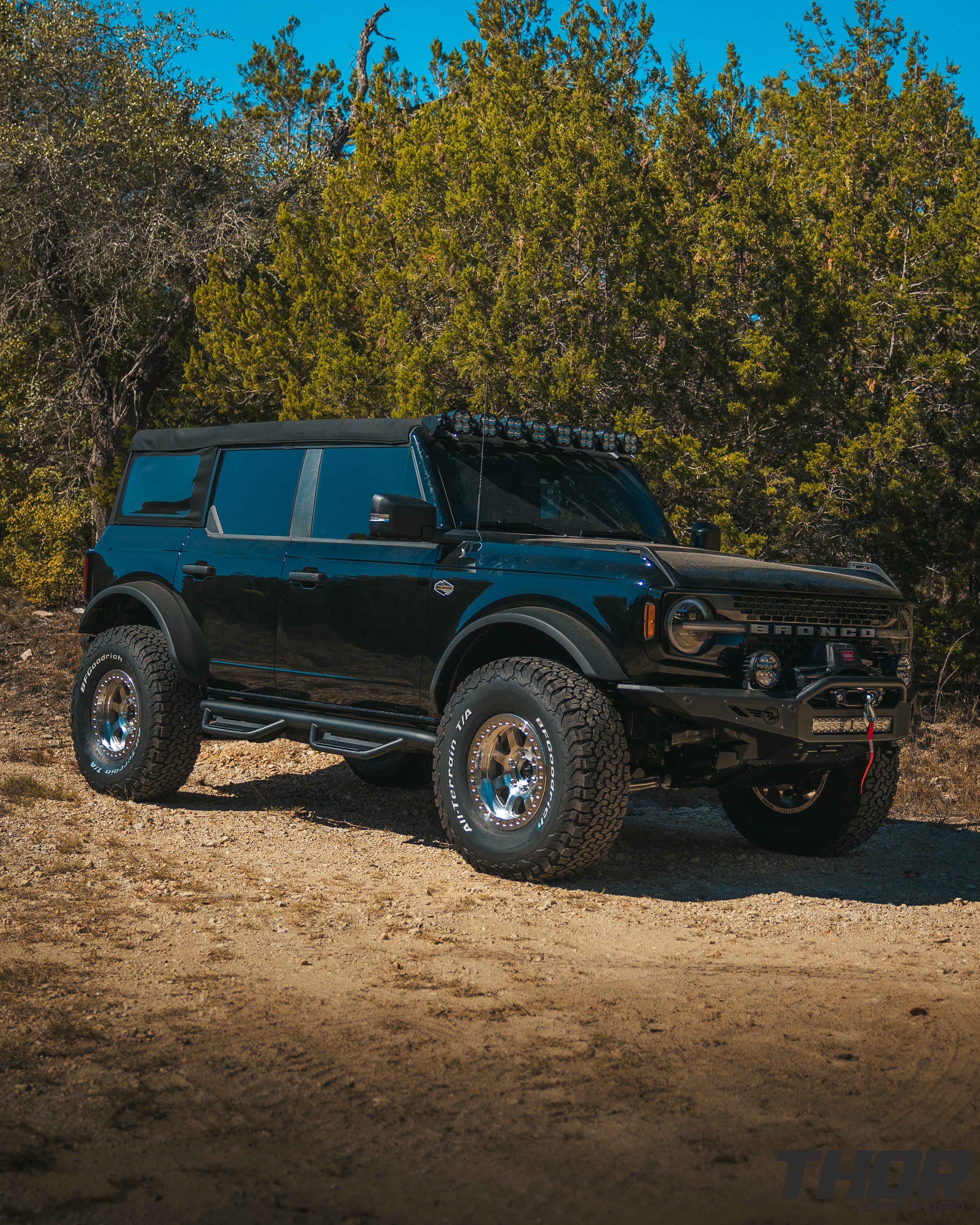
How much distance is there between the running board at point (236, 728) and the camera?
261 inches

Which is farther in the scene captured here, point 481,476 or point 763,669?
point 481,476

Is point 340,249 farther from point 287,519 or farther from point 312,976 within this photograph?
point 312,976

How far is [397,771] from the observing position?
8516mm

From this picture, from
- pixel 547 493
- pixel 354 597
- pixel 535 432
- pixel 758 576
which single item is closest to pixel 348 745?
pixel 354 597

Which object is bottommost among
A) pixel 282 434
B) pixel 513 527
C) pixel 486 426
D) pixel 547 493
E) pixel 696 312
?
pixel 513 527

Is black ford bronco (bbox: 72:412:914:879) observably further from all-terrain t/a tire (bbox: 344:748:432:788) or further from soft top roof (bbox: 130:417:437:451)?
all-terrain t/a tire (bbox: 344:748:432:788)

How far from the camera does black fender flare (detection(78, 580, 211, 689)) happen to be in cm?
719

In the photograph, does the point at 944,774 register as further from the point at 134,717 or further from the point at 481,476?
the point at 134,717

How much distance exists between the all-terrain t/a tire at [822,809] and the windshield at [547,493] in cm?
155

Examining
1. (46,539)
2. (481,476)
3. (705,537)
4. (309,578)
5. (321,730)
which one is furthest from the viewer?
(46,539)

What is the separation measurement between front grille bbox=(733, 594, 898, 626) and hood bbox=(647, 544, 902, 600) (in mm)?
43

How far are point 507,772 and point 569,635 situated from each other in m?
0.73

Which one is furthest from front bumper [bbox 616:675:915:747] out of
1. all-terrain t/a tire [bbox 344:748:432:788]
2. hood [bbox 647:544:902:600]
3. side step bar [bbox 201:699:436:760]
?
all-terrain t/a tire [bbox 344:748:432:788]

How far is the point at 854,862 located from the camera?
655 cm
